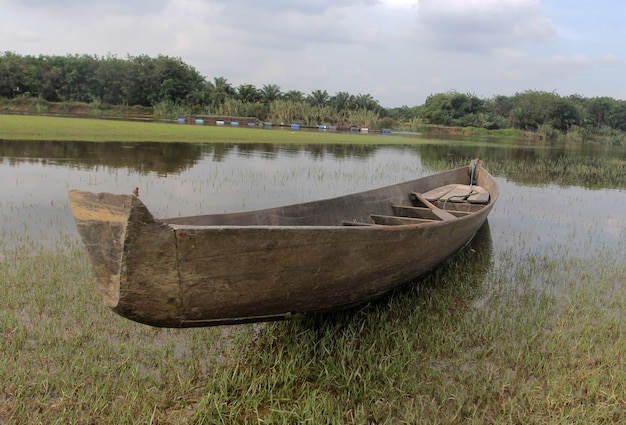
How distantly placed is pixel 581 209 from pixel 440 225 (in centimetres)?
752

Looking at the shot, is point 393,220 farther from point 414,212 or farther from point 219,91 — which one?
point 219,91

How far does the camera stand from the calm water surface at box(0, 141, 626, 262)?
6406 mm

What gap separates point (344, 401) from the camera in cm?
250

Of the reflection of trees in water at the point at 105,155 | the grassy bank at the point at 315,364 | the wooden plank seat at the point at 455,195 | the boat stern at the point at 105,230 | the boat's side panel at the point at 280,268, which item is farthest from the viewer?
the reflection of trees in water at the point at 105,155

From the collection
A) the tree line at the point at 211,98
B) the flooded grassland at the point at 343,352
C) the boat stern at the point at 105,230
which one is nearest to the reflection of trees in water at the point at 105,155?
the flooded grassland at the point at 343,352

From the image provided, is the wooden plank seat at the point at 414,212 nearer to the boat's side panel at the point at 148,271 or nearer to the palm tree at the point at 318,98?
the boat's side panel at the point at 148,271

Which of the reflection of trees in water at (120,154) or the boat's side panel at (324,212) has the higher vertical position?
the reflection of trees in water at (120,154)

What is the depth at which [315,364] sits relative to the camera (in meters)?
2.76

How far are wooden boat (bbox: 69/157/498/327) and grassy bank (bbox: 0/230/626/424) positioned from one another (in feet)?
1.37

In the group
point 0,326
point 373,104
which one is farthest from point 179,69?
point 0,326

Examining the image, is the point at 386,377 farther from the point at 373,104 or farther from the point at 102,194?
the point at 373,104

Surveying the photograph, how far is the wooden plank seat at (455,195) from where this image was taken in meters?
6.38

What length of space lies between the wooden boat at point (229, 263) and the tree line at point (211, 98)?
44614 mm

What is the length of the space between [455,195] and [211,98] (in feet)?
152
